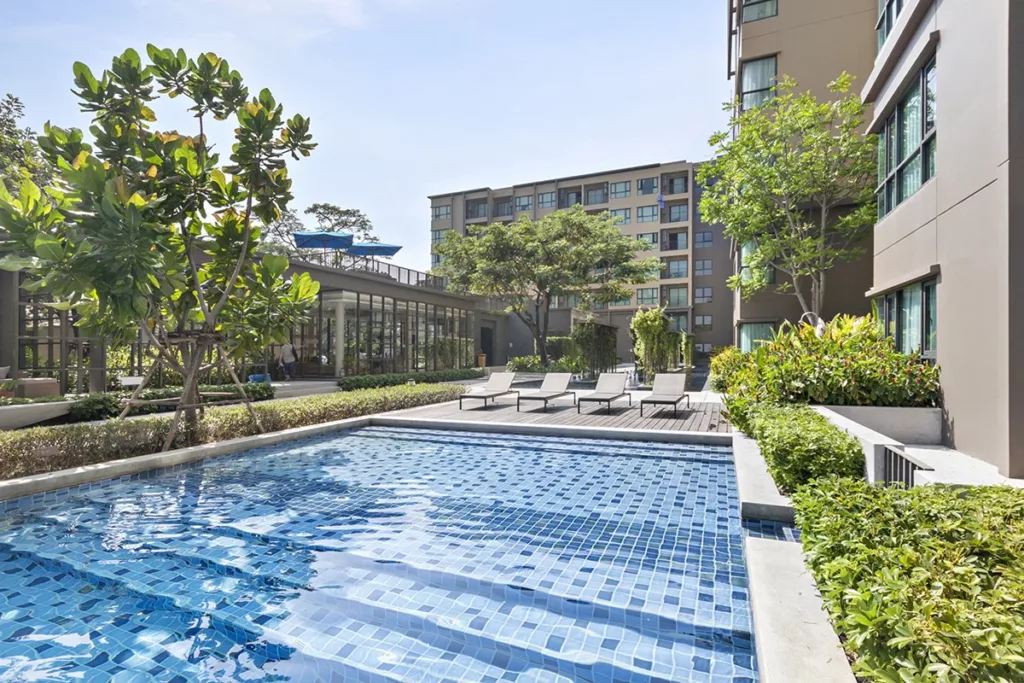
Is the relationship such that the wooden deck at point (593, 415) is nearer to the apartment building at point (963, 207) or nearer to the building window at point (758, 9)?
the apartment building at point (963, 207)

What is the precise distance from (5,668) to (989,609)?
4844 mm

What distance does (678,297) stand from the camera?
44469 mm

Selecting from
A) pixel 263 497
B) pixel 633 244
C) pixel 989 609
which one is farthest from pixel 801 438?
pixel 633 244

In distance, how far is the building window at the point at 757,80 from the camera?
18781 millimetres

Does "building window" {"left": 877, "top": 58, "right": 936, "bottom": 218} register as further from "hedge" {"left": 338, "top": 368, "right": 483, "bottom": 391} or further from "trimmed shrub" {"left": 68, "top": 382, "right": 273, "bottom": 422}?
"hedge" {"left": 338, "top": 368, "right": 483, "bottom": 391}

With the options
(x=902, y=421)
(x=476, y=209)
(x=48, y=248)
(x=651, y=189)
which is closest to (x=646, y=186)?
(x=651, y=189)

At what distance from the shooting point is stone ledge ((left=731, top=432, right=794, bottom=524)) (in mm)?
4805

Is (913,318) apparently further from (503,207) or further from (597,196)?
(503,207)

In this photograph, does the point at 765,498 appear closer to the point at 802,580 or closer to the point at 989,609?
the point at 802,580

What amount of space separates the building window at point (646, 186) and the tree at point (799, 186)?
28381 mm

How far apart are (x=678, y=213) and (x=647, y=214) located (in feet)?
8.67

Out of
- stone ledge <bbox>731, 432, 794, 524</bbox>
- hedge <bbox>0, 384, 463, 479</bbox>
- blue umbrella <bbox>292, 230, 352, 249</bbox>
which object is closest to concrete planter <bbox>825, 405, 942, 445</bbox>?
stone ledge <bbox>731, 432, 794, 524</bbox>

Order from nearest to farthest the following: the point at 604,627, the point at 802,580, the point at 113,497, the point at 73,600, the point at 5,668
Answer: the point at 5,668
the point at 802,580
the point at 604,627
the point at 73,600
the point at 113,497

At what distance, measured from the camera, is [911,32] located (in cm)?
928
